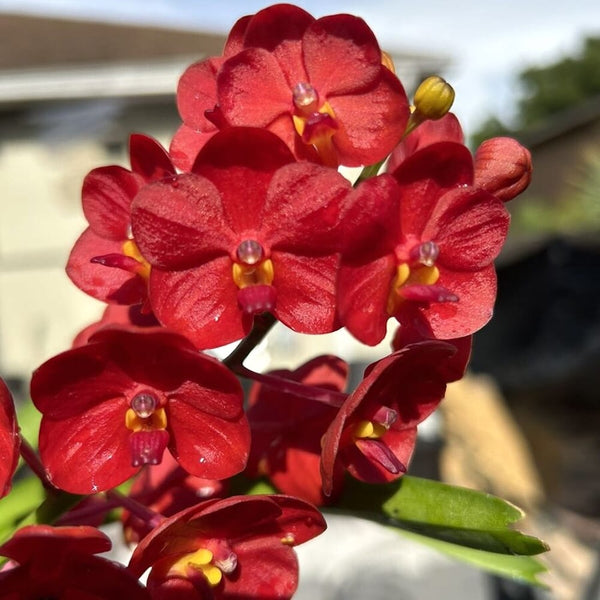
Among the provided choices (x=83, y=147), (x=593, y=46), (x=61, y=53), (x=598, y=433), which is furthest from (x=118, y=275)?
(x=593, y=46)

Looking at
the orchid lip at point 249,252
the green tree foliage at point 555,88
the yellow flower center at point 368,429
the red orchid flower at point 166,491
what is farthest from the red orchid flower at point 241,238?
the green tree foliage at point 555,88

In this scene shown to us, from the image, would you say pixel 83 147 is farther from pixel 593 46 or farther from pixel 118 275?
pixel 593 46

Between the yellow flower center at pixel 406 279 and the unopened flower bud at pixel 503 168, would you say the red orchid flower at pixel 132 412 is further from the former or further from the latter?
the unopened flower bud at pixel 503 168

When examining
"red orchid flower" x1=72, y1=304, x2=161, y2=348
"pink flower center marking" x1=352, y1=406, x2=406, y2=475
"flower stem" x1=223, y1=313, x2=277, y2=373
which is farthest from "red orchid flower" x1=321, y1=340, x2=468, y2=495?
"red orchid flower" x1=72, y1=304, x2=161, y2=348

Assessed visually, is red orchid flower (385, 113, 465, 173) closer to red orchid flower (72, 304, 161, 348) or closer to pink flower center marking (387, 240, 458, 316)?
pink flower center marking (387, 240, 458, 316)

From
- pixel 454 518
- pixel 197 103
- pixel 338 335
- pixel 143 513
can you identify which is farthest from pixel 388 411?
pixel 338 335
